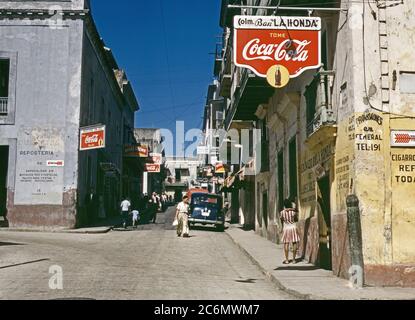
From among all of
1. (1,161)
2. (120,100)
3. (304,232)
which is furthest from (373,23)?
(120,100)

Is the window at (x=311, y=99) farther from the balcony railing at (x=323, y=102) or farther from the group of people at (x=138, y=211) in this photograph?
the group of people at (x=138, y=211)

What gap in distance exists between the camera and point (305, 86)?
13.7 meters

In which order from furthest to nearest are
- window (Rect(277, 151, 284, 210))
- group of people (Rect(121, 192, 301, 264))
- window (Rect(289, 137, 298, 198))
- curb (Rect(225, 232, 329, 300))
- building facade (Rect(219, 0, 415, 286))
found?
window (Rect(277, 151, 284, 210))
window (Rect(289, 137, 298, 198))
group of people (Rect(121, 192, 301, 264))
building facade (Rect(219, 0, 415, 286))
curb (Rect(225, 232, 329, 300))

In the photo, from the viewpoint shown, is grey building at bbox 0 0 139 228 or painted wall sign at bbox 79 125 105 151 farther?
painted wall sign at bbox 79 125 105 151

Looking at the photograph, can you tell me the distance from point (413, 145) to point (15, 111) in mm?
17112

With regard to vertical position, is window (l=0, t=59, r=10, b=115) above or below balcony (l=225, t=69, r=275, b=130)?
above

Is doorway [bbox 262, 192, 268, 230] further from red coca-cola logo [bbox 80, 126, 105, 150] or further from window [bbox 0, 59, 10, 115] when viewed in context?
window [bbox 0, 59, 10, 115]

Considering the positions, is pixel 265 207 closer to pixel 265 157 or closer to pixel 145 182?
pixel 265 157

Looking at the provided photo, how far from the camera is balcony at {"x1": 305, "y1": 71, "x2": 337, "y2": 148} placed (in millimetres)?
10945

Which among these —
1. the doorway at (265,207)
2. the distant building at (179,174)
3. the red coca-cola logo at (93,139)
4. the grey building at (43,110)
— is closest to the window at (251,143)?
the doorway at (265,207)

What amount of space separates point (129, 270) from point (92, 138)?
1176 cm

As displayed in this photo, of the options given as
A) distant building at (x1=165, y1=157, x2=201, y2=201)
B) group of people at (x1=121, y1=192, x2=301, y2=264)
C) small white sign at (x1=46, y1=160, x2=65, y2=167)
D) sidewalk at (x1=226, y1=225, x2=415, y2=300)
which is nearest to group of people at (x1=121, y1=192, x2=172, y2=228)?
group of people at (x1=121, y1=192, x2=301, y2=264)

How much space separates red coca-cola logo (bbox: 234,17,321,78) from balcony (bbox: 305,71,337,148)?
2.19ft
